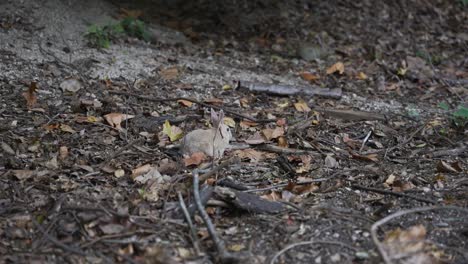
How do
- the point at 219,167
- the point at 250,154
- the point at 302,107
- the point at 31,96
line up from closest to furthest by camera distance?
the point at 219,167, the point at 250,154, the point at 31,96, the point at 302,107

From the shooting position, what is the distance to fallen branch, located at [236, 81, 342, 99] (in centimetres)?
518

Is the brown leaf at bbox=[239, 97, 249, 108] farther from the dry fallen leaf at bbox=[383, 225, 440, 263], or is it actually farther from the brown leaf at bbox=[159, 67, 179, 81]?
the dry fallen leaf at bbox=[383, 225, 440, 263]

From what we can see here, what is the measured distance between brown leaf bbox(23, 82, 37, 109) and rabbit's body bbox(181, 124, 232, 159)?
1.28 metres

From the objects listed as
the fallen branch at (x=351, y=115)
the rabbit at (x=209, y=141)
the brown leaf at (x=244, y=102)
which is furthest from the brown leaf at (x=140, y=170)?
the fallen branch at (x=351, y=115)

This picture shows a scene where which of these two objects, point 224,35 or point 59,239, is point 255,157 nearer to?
point 59,239

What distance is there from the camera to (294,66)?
602 centimetres

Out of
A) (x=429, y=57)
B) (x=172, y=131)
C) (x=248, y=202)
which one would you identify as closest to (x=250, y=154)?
(x=172, y=131)

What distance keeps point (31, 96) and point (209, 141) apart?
4.95 ft

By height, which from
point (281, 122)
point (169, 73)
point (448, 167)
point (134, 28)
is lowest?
point (448, 167)

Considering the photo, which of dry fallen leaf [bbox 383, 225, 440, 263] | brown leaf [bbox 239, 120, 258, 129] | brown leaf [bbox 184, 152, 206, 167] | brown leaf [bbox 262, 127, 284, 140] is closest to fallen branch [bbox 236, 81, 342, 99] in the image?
brown leaf [bbox 239, 120, 258, 129]

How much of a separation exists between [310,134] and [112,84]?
5.73 ft

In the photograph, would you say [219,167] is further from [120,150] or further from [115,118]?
[115,118]

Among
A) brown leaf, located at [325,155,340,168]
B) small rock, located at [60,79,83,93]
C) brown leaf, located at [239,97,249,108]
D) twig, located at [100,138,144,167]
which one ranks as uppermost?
small rock, located at [60,79,83,93]

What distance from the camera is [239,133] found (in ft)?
14.3
